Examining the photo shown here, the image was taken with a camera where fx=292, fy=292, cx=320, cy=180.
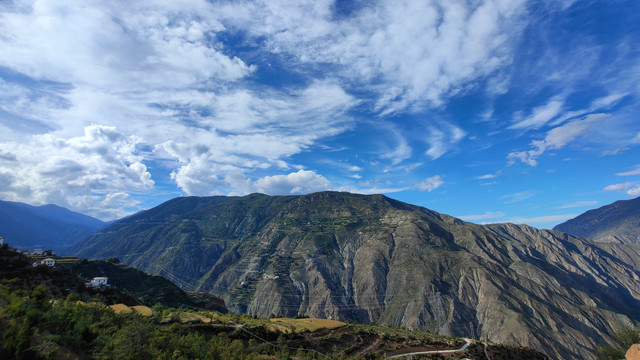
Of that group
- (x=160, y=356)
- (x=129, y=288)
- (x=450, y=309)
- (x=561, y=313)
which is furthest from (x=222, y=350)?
(x=561, y=313)

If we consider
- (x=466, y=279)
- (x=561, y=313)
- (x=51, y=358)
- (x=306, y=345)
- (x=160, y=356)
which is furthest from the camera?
(x=466, y=279)

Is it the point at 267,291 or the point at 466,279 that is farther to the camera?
the point at 267,291

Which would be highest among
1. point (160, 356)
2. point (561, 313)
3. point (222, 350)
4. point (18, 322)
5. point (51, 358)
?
point (18, 322)

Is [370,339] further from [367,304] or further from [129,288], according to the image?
[367,304]

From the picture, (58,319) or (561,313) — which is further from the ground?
(58,319)

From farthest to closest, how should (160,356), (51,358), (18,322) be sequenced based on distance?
1. (160,356)
2. (18,322)
3. (51,358)

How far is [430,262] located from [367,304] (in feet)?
156

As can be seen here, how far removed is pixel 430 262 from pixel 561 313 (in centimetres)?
6546

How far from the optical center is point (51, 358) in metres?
20.0

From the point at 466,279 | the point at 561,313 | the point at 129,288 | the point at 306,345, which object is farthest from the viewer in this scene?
the point at 466,279

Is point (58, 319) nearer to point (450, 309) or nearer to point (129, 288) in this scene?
point (129, 288)

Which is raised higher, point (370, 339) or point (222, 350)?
point (222, 350)

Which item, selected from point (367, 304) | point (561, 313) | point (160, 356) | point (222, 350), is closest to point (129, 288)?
point (222, 350)

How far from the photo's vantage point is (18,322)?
22.2 metres
